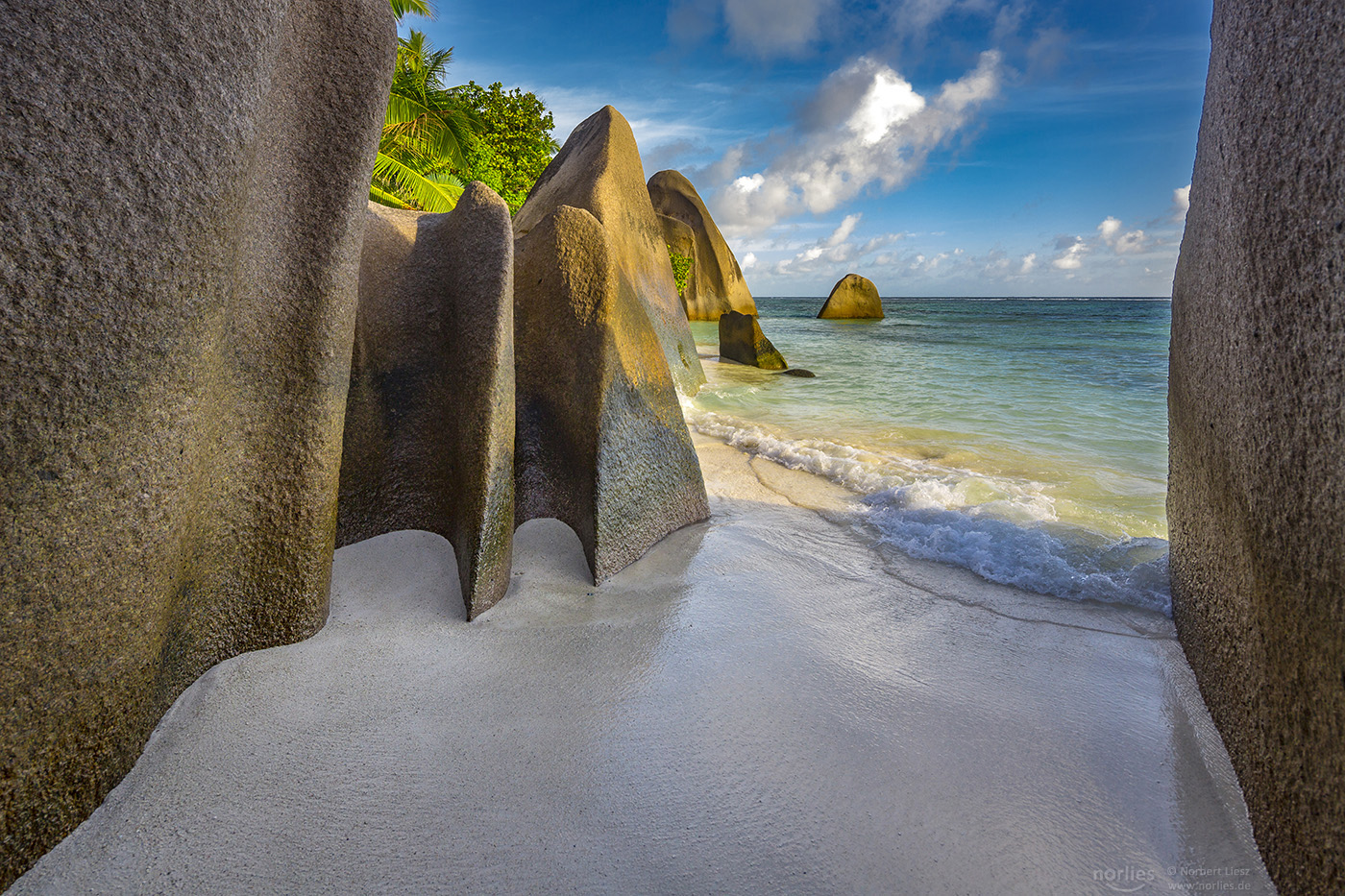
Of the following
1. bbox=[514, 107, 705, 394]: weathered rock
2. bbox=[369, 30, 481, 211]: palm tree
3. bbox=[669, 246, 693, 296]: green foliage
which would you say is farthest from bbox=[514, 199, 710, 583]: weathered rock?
bbox=[669, 246, 693, 296]: green foliage

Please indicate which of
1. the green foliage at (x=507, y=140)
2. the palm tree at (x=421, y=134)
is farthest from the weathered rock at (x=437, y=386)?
the green foliage at (x=507, y=140)

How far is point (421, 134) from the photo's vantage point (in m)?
14.3

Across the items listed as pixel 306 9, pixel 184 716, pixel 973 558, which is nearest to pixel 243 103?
pixel 306 9

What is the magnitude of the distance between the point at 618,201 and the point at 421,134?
10639mm

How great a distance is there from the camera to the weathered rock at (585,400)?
267cm

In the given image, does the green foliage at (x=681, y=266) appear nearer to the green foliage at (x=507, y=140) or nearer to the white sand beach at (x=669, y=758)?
the green foliage at (x=507, y=140)

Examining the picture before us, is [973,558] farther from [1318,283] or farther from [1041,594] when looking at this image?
[1318,283]

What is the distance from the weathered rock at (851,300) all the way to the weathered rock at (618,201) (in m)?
26.8

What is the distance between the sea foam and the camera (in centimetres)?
280

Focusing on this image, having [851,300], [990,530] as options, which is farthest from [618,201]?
[851,300]

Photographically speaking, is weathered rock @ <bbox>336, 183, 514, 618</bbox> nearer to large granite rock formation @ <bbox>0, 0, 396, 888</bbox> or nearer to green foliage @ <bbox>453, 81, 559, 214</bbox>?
large granite rock formation @ <bbox>0, 0, 396, 888</bbox>

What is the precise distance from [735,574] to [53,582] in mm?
2078

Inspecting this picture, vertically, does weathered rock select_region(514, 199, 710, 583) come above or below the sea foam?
above

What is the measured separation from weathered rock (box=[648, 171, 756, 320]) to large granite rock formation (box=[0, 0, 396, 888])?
22442 millimetres
